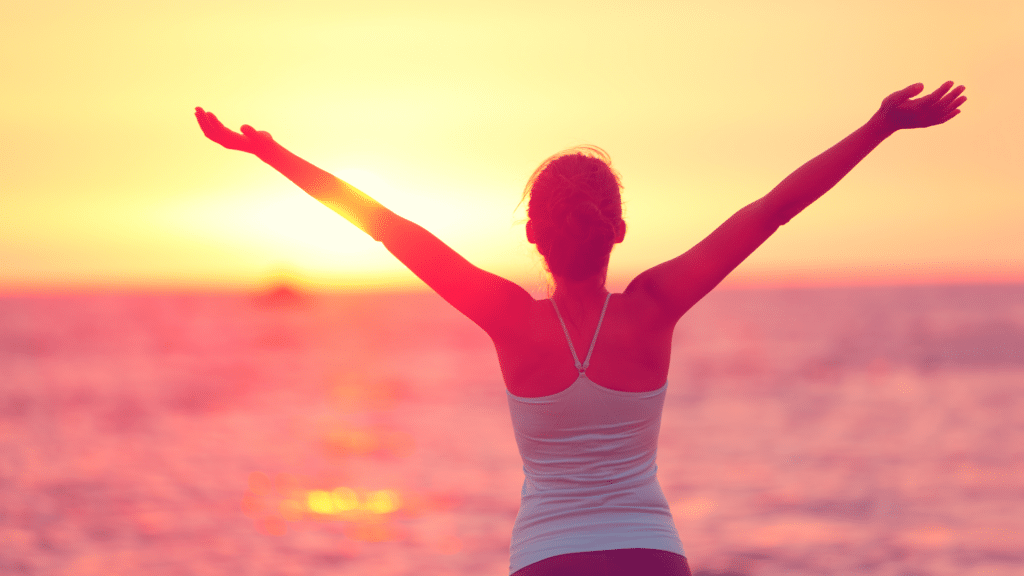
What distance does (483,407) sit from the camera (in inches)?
815

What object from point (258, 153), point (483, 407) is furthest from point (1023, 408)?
point (258, 153)

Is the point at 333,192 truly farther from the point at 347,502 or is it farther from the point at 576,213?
the point at 347,502

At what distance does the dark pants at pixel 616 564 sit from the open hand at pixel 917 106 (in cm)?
120

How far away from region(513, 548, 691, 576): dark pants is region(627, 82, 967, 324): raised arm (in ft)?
1.83

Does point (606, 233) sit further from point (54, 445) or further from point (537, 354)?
point (54, 445)

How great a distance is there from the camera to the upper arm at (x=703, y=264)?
6.64 ft

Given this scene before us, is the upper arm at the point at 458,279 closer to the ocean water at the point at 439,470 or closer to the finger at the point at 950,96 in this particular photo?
the finger at the point at 950,96

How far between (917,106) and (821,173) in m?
0.29

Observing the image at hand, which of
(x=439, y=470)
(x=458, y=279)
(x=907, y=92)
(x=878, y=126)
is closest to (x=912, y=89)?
(x=907, y=92)

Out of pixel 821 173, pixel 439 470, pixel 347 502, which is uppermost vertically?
pixel 439 470

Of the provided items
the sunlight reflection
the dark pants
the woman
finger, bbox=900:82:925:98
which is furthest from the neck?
the sunlight reflection

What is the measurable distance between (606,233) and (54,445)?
630 inches

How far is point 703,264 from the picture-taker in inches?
79.7

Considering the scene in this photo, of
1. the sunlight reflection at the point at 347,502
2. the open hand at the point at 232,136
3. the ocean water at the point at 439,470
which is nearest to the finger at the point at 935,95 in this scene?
the open hand at the point at 232,136
